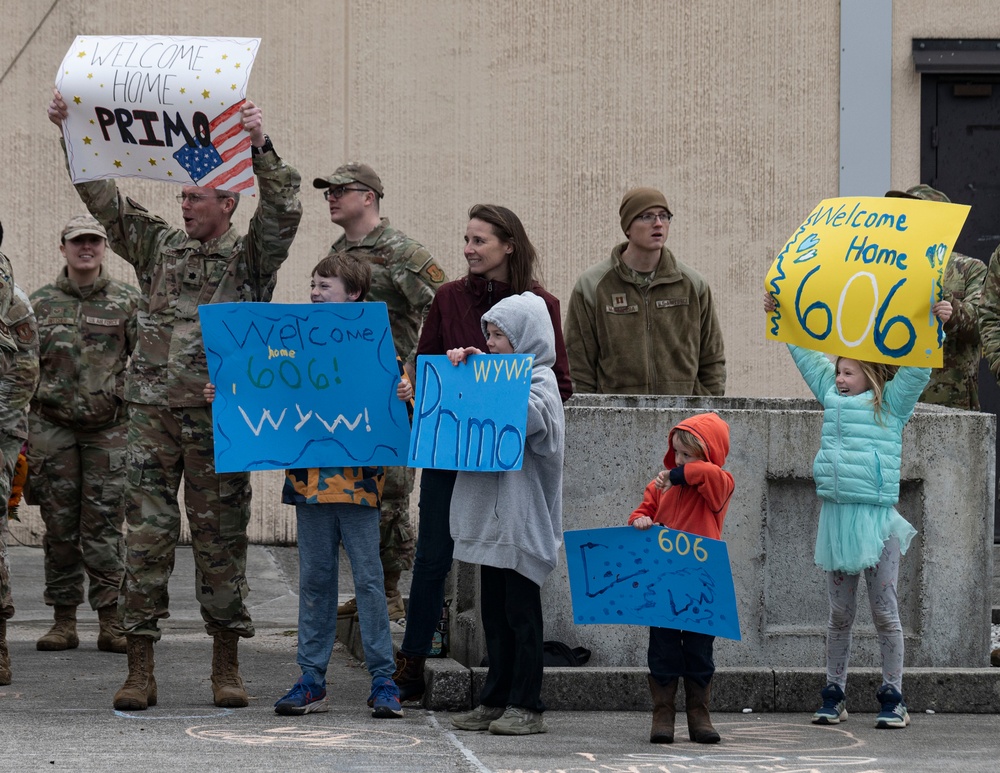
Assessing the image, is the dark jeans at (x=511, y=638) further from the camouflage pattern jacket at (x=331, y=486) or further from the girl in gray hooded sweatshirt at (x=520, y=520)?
the camouflage pattern jacket at (x=331, y=486)

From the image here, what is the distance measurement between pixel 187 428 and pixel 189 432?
0.02 meters

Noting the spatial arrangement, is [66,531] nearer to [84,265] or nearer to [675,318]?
[84,265]

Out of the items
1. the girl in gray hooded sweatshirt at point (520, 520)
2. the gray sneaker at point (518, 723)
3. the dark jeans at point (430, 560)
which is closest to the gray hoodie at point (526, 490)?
the girl in gray hooded sweatshirt at point (520, 520)

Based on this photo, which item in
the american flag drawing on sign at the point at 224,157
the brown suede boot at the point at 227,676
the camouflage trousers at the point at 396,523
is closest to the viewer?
the american flag drawing on sign at the point at 224,157

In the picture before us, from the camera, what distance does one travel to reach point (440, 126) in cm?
1154

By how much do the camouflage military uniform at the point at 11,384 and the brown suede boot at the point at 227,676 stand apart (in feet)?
3.85

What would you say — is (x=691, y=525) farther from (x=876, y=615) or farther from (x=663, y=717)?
(x=876, y=615)

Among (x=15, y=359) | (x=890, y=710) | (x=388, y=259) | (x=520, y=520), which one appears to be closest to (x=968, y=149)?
(x=388, y=259)

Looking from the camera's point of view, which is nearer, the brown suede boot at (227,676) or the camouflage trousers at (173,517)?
the camouflage trousers at (173,517)

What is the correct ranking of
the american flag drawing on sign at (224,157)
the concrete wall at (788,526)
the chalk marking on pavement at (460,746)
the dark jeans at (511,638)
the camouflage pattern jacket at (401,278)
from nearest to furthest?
the chalk marking on pavement at (460,746) < the dark jeans at (511,638) < the american flag drawing on sign at (224,157) < the concrete wall at (788,526) < the camouflage pattern jacket at (401,278)

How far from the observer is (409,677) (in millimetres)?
6496

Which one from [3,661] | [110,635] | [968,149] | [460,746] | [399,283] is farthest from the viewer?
[968,149]

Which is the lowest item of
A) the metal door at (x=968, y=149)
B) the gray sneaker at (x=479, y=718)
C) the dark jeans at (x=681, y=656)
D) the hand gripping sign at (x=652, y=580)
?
the gray sneaker at (x=479, y=718)

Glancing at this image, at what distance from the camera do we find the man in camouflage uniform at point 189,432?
6281 mm
